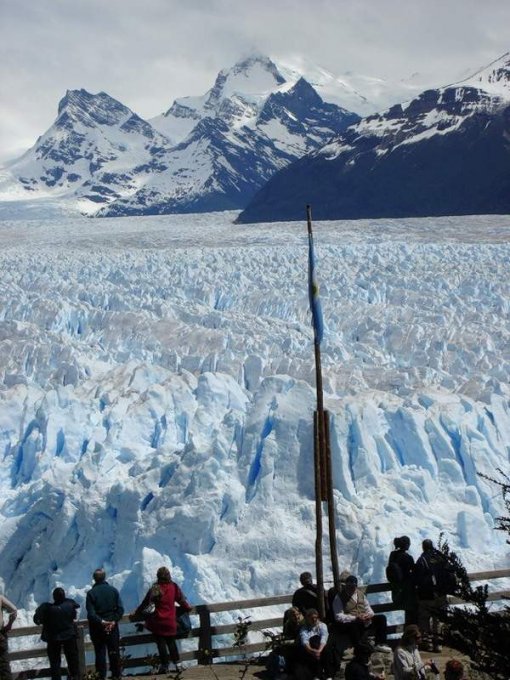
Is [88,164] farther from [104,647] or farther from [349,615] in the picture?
[349,615]

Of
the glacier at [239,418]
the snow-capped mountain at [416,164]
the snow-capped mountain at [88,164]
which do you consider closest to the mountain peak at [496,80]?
the snow-capped mountain at [416,164]

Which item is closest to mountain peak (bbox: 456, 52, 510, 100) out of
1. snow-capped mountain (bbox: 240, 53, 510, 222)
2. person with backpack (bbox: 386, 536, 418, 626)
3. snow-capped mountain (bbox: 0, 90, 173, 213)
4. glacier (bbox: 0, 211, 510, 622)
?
snow-capped mountain (bbox: 240, 53, 510, 222)

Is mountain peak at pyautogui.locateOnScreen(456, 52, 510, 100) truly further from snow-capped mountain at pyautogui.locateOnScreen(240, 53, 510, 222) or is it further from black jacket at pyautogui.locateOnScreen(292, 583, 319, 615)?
black jacket at pyautogui.locateOnScreen(292, 583, 319, 615)

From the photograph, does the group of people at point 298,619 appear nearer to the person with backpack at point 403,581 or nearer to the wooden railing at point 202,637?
the person with backpack at point 403,581

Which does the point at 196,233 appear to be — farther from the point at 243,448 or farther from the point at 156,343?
the point at 243,448

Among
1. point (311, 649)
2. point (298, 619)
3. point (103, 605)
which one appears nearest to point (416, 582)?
point (298, 619)

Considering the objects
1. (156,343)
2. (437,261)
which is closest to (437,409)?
(156,343)
